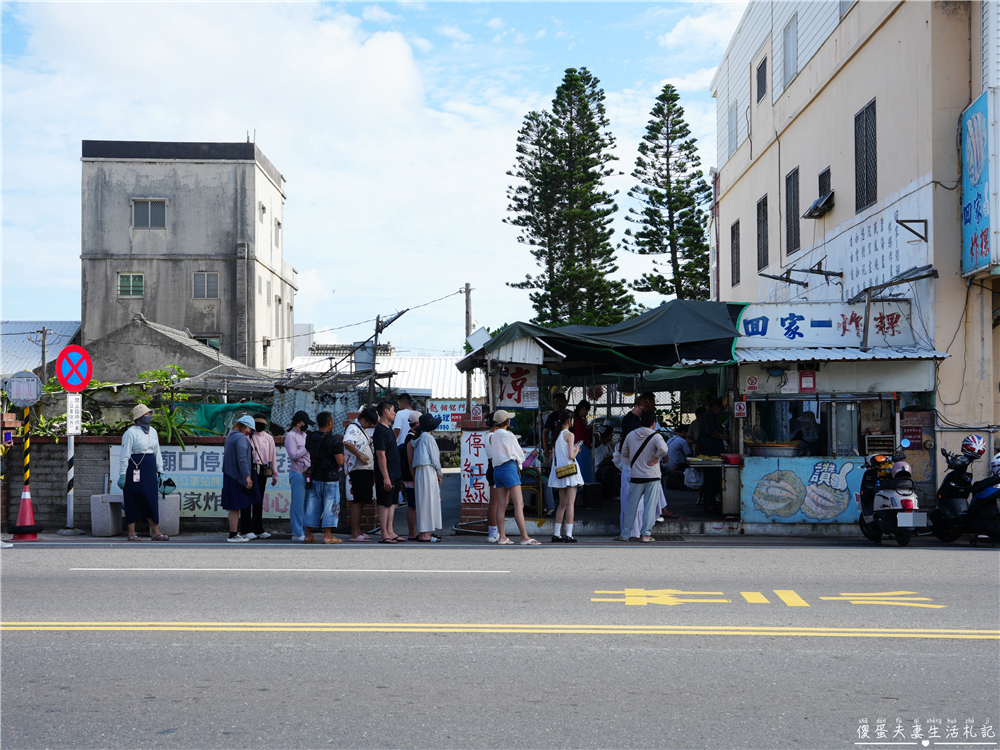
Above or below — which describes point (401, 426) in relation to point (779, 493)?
above

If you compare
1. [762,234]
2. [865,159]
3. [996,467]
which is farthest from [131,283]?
[996,467]

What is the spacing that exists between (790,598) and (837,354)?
20.4 feet

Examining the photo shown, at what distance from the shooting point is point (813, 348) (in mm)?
13461

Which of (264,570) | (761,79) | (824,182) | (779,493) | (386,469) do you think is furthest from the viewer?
(761,79)

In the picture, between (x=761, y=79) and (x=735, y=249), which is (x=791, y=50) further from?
(x=735, y=249)

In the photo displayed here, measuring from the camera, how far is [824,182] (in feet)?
60.6

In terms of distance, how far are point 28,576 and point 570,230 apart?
30484 mm

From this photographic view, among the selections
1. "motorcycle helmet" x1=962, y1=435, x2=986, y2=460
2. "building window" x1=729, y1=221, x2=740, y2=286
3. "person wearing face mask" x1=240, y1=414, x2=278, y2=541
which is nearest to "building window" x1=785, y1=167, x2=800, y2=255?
"building window" x1=729, y1=221, x2=740, y2=286

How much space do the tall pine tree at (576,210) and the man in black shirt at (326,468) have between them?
971 inches

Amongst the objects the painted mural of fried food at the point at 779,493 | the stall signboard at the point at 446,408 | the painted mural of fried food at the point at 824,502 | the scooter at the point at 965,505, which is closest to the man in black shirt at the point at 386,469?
the painted mural of fried food at the point at 779,493

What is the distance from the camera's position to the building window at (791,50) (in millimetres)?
20500

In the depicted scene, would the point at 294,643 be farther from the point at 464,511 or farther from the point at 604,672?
the point at 464,511

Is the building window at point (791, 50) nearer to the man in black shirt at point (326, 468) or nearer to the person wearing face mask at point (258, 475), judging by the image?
the man in black shirt at point (326, 468)

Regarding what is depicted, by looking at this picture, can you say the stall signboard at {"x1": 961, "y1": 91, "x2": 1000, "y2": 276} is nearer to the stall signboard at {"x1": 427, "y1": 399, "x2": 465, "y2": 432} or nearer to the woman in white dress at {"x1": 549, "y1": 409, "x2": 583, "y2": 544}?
the woman in white dress at {"x1": 549, "y1": 409, "x2": 583, "y2": 544}
